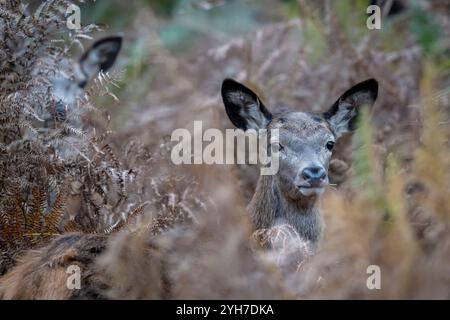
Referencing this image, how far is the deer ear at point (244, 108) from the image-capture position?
7.08 metres

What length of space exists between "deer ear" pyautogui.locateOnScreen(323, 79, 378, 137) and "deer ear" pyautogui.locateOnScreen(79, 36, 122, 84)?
3.19 m

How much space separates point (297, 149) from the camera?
22.0ft

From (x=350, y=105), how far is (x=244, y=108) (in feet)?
3.09

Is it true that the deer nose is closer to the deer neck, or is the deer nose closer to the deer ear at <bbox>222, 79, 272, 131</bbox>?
the deer neck

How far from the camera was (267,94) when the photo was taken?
31.3 feet

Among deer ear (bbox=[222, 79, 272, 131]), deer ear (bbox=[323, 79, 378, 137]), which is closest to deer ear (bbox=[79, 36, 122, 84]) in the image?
deer ear (bbox=[222, 79, 272, 131])

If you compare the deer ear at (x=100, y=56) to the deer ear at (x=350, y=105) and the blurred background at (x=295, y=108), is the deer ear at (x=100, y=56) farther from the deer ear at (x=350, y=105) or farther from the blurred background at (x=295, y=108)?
the deer ear at (x=350, y=105)

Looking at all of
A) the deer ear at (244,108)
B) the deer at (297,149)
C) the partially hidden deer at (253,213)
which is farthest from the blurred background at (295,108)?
the deer ear at (244,108)

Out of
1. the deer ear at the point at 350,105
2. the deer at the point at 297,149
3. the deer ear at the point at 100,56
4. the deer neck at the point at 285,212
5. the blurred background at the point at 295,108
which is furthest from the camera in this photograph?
the deer ear at the point at 100,56

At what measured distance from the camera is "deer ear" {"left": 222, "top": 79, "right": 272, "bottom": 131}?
7082mm

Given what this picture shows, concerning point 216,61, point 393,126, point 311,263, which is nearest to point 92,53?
point 216,61

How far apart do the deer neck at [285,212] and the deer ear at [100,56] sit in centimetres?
322

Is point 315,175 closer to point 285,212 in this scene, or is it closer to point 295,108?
point 285,212

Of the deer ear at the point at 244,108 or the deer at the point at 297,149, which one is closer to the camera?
the deer at the point at 297,149
